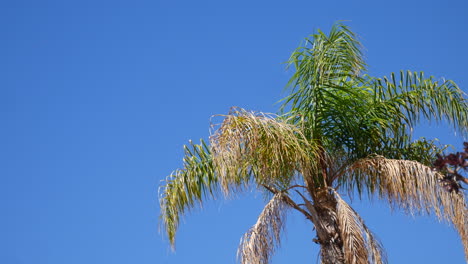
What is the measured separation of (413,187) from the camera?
33.7ft

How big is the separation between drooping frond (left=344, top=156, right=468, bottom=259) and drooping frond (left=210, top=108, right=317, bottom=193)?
988 mm

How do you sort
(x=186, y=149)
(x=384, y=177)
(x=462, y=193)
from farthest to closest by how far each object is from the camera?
(x=186, y=149), (x=384, y=177), (x=462, y=193)

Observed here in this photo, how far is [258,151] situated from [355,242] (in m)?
1.85

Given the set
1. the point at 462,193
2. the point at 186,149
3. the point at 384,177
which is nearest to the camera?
the point at 462,193

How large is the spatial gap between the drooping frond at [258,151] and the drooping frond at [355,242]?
0.96 m

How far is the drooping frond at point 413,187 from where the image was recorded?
32.8 ft

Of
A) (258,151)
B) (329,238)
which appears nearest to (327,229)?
(329,238)

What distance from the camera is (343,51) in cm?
1188

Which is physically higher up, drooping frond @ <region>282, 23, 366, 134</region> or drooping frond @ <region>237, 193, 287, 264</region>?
drooping frond @ <region>282, 23, 366, 134</region>

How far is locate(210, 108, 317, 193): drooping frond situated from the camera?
1004 cm

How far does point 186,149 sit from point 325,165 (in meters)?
2.19

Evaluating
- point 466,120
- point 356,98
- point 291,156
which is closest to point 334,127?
point 356,98

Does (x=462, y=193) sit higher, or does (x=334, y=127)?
(x=334, y=127)

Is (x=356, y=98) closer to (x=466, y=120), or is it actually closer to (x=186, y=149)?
(x=466, y=120)
